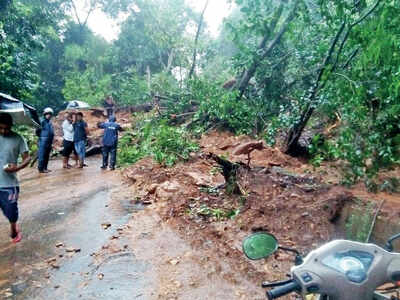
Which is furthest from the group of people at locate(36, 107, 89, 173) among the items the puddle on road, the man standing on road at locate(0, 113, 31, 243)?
the man standing on road at locate(0, 113, 31, 243)

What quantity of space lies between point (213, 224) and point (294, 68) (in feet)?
21.7

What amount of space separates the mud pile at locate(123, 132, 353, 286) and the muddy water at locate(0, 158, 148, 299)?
2.69 ft

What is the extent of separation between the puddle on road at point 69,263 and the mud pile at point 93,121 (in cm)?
962

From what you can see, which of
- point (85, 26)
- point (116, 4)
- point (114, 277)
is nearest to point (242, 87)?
point (114, 277)

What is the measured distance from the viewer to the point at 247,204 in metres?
5.13

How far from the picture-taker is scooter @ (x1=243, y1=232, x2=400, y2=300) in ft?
4.89

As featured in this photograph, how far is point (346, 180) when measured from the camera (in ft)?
16.5

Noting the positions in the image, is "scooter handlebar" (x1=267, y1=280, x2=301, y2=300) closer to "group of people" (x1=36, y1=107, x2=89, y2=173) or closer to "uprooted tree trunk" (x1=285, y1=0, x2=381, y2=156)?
"uprooted tree trunk" (x1=285, y1=0, x2=381, y2=156)

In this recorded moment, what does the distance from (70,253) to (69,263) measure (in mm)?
271

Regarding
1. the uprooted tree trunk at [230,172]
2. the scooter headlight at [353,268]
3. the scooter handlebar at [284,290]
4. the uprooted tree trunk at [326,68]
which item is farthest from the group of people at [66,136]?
the scooter headlight at [353,268]

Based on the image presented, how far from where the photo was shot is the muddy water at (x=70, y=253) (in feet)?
11.5

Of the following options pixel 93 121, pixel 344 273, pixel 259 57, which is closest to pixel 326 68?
pixel 344 273

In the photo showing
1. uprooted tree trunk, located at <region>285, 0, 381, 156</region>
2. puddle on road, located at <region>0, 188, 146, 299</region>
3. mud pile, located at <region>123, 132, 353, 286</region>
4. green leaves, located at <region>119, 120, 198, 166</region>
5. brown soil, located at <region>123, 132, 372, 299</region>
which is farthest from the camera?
green leaves, located at <region>119, 120, 198, 166</region>

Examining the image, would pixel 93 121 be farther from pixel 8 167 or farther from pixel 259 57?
pixel 8 167
